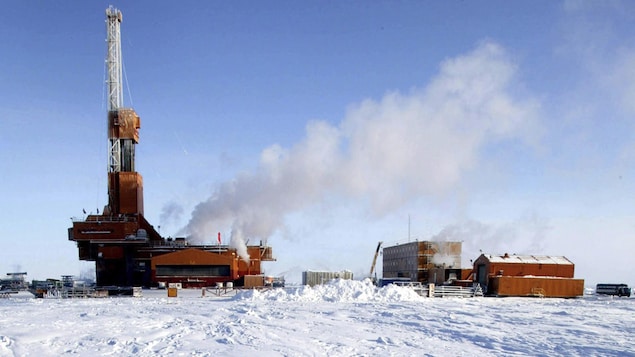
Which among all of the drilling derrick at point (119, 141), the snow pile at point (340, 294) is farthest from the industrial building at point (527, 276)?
the drilling derrick at point (119, 141)

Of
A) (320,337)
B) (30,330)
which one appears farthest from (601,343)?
(30,330)

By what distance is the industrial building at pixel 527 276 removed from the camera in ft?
144

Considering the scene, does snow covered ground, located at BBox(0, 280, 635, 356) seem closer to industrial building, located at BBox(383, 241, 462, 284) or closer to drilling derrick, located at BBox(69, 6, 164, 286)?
industrial building, located at BBox(383, 241, 462, 284)

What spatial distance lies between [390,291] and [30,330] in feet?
78.0

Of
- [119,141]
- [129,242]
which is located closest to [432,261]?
[129,242]

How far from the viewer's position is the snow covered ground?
48.3 ft

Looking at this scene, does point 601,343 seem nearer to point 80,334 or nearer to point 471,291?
point 80,334

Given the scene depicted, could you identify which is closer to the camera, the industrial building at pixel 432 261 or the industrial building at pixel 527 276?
the industrial building at pixel 527 276

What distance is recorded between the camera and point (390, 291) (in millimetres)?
34031

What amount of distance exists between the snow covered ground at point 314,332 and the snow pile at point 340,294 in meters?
5.77

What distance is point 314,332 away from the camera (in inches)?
699

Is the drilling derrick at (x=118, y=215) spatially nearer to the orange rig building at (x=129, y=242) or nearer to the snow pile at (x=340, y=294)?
the orange rig building at (x=129, y=242)

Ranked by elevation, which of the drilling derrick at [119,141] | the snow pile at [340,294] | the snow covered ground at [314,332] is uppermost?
the drilling derrick at [119,141]

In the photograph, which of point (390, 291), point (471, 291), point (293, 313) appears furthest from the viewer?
point (471, 291)
